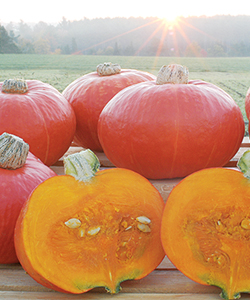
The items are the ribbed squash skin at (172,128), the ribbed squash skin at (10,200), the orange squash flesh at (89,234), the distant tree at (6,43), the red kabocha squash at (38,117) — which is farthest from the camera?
the distant tree at (6,43)

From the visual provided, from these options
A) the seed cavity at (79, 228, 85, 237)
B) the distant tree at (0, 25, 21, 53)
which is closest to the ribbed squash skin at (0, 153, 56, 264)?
the seed cavity at (79, 228, 85, 237)

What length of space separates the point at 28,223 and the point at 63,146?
938mm

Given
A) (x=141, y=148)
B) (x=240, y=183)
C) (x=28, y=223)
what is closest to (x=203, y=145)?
(x=141, y=148)

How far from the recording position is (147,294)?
96cm

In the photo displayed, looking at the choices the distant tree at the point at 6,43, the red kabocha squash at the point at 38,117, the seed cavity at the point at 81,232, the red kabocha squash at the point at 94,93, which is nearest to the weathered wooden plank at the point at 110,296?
the seed cavity at the point at 81,232

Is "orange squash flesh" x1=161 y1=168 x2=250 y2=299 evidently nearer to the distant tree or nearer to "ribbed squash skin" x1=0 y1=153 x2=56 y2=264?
"ribbed squash skin" x1=0 y1=153 x2=56 y2=264

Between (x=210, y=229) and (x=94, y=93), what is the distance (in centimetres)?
122

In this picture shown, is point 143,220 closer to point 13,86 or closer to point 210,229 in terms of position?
point 210,229

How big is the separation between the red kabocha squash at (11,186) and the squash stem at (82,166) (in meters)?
0.22

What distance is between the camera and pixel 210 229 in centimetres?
93

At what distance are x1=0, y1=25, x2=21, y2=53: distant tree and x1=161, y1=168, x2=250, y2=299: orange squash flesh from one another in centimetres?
545

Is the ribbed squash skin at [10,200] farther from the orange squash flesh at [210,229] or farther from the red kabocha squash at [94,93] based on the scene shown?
the red kabocha squash at [94,93]

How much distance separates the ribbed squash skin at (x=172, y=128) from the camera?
1.47 meters

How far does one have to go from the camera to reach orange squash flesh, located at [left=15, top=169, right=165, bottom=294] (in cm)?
91
